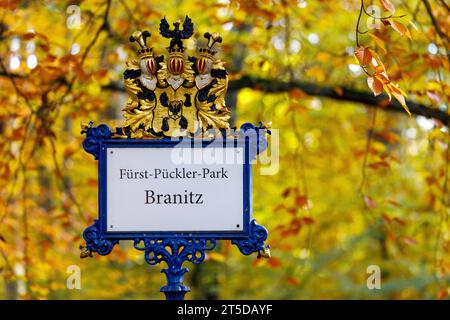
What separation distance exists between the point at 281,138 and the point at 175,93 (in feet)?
25.9

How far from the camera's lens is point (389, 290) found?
10.2 metres

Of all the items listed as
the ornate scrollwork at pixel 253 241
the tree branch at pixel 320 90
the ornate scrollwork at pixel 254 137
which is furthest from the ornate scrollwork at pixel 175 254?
the tree branch at pixel 320 90

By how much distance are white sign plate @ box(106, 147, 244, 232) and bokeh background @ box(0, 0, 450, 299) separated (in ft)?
3.82

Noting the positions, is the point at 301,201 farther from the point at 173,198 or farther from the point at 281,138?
the point at 281,138

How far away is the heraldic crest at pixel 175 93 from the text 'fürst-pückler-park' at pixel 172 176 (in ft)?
0.53

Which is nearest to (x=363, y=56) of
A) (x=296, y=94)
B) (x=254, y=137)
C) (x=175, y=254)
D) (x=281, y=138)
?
(x=254, y=137)

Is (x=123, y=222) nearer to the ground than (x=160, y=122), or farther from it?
nearer to the ground

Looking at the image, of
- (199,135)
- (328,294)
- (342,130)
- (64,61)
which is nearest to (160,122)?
(199,135)

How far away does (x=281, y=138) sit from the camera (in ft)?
38.4

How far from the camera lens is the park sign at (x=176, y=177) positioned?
148 inches

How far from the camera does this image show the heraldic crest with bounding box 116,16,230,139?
3.83 meters

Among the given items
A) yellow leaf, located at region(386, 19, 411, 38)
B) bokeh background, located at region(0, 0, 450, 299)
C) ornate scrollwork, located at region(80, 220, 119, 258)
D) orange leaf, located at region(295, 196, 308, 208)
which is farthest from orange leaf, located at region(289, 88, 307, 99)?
ornate scrollwork, located at region(80, 220, 119, 258)
